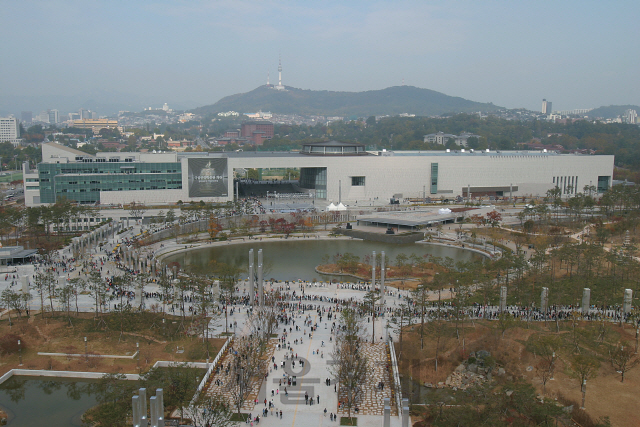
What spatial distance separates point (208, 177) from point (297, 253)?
16.3 m

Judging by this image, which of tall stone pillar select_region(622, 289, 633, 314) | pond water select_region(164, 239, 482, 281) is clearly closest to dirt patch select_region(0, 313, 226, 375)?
pond water select_region(164, 239, 482, 281)

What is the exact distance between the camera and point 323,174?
1850 inches

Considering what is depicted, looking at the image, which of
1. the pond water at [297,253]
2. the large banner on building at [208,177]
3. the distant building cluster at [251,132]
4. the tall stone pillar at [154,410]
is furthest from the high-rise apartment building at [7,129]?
the tall stone pillar at [154,410]

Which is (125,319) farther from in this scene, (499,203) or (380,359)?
(499,203)

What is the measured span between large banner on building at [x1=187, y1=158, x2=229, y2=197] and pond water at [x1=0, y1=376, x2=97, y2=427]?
28.1 metres

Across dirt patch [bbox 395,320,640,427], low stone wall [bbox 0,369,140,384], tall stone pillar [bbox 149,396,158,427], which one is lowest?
low stone wall [bbox 0,369,140,384]

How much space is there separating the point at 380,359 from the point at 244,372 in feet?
13.8

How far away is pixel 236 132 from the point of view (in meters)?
127

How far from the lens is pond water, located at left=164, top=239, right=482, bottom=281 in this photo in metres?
26.0

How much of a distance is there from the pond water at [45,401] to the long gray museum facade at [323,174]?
27.9 m

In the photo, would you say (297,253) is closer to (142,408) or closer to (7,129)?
(142,408)

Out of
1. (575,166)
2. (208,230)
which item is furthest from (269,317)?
(575,166)

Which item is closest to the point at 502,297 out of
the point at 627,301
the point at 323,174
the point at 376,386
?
the point at 627,301

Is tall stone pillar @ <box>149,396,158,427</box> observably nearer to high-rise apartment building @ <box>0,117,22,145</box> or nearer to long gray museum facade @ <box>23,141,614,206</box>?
long gray museum facade @ <box>23,141,614,206</box>
